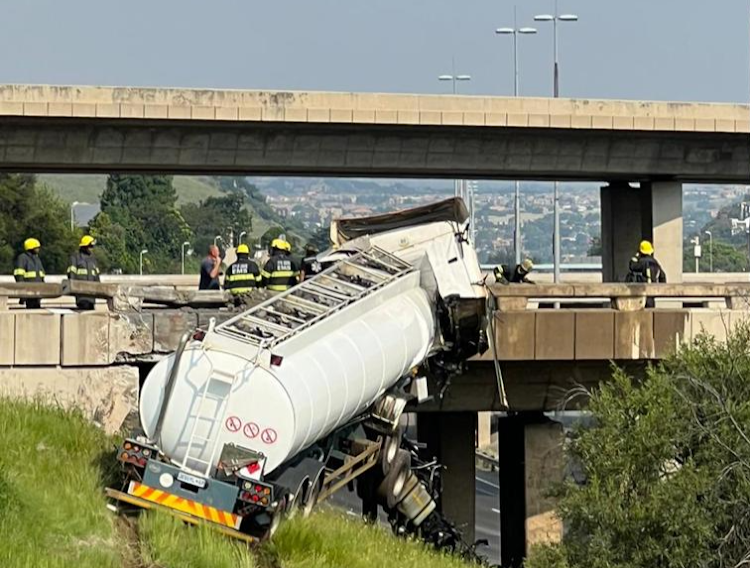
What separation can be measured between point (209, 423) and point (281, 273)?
7.32 m

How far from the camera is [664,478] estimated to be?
15758 mm

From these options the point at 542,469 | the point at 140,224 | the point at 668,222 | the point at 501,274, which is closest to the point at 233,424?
the point at 542,469

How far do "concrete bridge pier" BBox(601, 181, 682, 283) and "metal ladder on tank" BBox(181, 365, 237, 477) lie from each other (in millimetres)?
30675

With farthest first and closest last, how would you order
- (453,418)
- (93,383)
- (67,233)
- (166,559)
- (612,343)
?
(67,233) < (453,418) < (612,343) < (93,383) < (166,559)

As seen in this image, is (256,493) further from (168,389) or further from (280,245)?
(280,245)

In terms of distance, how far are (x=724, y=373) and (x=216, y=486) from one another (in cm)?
625

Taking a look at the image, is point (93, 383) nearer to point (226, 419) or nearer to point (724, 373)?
point (226, 419)

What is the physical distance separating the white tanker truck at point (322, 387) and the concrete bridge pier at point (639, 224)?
2489 cm

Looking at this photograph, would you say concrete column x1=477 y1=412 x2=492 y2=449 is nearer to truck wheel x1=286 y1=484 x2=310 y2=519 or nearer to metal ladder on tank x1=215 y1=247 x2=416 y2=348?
metal ladder on tank x1=215 y1=247 x2=416 y2=348

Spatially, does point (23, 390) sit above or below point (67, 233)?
below

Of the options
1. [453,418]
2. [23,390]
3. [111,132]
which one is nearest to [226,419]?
[23,390]

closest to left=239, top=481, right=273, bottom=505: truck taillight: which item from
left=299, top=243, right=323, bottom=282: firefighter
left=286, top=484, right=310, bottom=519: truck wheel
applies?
left=286, top=484, right=310, bottom=519: truck wheel

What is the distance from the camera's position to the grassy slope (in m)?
11.3

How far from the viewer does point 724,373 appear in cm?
1653
